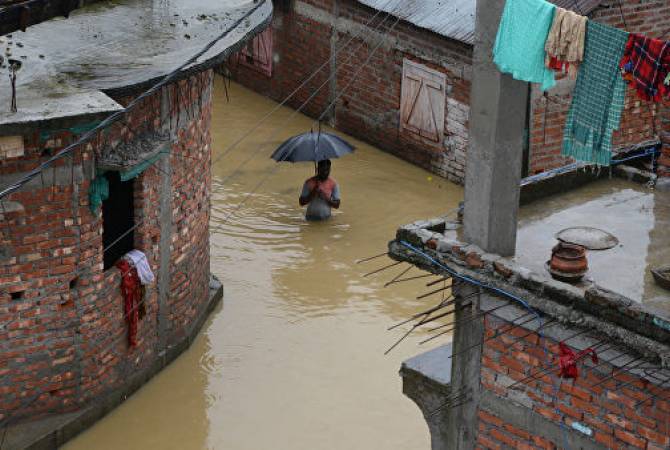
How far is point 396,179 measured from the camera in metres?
20.0

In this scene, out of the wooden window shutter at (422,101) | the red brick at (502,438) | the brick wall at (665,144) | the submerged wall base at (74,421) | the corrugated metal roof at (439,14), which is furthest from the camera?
the wooden window shutter at (422,101)

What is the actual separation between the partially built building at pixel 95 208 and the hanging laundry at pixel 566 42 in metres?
3.69

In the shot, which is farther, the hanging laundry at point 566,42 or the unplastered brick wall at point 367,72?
the unplastered brick wall at point 367,72

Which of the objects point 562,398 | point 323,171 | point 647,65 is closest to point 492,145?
point 647,65

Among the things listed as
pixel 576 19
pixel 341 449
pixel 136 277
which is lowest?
pixel 341 449

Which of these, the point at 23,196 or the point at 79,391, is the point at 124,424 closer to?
the point at 79,391

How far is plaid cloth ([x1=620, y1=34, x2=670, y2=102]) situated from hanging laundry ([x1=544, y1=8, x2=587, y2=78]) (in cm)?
32

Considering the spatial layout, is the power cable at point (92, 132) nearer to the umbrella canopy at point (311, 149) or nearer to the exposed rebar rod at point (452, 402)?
the exposed rebar rod at point (452, 402)

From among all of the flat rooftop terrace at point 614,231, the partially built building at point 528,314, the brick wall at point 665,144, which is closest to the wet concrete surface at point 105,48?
the partially built building at point 528,314

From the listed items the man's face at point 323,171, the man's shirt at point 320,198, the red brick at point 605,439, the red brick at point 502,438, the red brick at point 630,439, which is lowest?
the man's shirt at point 320,198

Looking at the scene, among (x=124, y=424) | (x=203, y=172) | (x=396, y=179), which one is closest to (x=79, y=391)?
(x=124, y=424)

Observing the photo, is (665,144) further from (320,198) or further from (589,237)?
(320,198)

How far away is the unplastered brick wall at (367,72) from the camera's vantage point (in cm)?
1962

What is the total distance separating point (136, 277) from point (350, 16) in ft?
29.4
